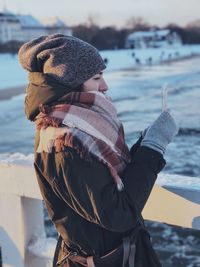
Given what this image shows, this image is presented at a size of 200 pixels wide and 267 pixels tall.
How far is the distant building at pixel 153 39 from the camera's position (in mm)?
108250

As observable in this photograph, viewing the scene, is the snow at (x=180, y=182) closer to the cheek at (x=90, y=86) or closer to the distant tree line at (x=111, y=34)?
the cheek at (x=90, y=86)

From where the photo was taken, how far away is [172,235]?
4.90 metres

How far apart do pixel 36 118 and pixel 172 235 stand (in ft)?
11.4

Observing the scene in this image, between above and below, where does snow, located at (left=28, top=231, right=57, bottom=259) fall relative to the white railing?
below

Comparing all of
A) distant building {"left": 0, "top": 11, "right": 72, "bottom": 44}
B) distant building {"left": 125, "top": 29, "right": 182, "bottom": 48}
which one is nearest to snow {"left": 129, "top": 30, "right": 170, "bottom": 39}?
distant building {"left": 125, "top": 29, "right": 182, "bottom": 48}

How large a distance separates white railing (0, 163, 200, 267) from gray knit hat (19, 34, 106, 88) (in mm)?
548

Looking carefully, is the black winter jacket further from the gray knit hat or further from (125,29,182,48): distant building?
(125,29,182,48): distant building

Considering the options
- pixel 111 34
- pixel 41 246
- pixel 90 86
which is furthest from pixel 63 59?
pixel 111 34

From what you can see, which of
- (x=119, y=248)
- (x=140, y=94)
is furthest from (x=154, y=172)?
(x=140, y=94)

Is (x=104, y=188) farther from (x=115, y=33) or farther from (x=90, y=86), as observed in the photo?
(x=115, y=33)

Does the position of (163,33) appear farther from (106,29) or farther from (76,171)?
(76,171)

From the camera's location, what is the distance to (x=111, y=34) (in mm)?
99438

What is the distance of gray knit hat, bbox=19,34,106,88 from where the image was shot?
1620 millimetres

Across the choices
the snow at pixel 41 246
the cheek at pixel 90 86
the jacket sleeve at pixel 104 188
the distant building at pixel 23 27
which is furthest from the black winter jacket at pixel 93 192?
the distant building at pixel 23 27
